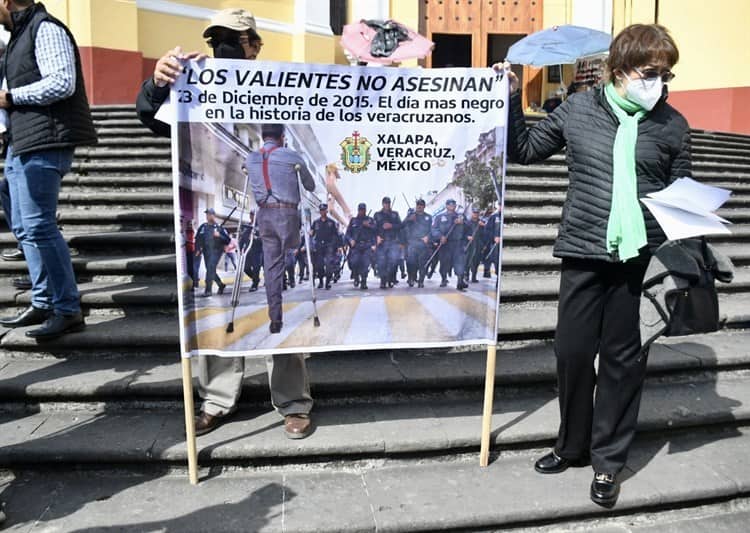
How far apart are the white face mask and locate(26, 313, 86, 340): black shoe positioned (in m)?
3.04

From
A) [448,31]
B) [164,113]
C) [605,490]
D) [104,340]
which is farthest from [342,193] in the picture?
[448,31]

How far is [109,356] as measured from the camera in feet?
12.3

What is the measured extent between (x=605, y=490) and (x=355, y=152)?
5.76ft

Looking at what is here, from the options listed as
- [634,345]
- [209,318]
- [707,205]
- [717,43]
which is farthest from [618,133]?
[717,43]

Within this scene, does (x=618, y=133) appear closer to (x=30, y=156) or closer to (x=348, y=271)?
(x=348, y=271)

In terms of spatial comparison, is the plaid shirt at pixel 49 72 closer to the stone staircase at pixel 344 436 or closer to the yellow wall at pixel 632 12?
the stone staircase at pixel 344 436

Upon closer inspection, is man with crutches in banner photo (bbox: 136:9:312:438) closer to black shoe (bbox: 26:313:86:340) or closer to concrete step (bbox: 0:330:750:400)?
concrete step (bbox: 0:330:750:400)

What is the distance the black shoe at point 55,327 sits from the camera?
363 centimetres

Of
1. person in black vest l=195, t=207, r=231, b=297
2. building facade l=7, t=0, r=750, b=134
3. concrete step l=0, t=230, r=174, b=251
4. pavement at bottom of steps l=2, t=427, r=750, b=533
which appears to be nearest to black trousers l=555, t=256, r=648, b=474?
pavement at bottom of steps l=2, t=427, r=750, b=533

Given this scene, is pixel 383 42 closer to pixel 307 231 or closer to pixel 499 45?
pixel 499 45

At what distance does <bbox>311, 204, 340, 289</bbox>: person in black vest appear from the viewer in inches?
112

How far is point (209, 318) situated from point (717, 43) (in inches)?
433

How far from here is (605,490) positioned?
2.80m

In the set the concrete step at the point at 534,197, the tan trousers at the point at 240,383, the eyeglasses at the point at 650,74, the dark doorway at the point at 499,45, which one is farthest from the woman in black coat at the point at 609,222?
the dark doorway at the point at 499,45
